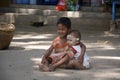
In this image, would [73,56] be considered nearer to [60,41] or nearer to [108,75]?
[60,41]

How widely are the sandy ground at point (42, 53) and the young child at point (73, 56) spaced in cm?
11

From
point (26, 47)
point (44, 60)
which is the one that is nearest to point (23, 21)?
point (26, 47)

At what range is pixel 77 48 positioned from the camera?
20.4 feet

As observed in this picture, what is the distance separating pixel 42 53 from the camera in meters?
7.71

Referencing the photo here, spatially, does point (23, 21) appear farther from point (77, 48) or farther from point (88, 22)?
point (77, 48)

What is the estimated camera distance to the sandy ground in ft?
18.7

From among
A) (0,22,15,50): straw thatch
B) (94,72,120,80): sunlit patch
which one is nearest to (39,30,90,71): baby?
(94,72,120,80): sunlit patch

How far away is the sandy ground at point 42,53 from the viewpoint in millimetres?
5707

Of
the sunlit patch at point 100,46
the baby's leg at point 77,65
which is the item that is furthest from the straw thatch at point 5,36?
the baby's leg at point 77,65

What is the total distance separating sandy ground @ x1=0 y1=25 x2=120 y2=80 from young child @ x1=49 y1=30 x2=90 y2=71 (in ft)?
0.36

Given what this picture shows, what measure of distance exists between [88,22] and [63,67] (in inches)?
251

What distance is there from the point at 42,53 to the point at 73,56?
1649 mm

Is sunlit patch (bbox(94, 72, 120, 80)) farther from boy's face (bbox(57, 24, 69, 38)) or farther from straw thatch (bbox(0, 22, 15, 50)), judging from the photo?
straw thatch (bbox(0, 22, 15, 50))

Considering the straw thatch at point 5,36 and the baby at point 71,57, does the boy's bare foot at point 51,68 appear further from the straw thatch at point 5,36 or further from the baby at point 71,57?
the straw thatch at point 5,36
